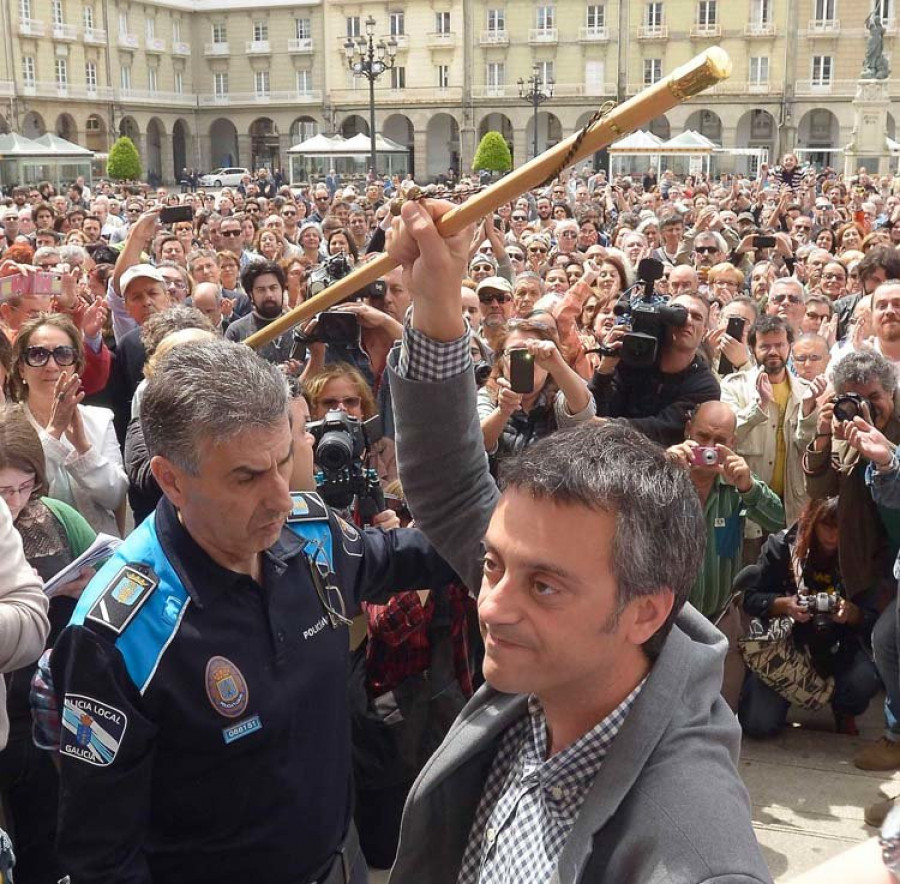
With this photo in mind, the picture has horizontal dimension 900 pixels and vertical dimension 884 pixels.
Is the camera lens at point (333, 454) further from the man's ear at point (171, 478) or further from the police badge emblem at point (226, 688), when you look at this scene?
the police badge emblem at point (226, 688)

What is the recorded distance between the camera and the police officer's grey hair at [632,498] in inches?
61.7

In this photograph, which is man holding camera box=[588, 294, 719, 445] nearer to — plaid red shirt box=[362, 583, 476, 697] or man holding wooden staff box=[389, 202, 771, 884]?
plaid red shirt box=[362, 583, 476, 697]

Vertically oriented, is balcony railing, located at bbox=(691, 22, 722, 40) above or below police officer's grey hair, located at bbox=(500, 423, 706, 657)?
above

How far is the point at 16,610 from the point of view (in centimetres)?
261

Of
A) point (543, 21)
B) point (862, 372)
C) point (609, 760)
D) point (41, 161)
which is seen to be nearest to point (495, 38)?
point (543, 21)

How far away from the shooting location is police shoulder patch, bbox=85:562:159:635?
2051mm

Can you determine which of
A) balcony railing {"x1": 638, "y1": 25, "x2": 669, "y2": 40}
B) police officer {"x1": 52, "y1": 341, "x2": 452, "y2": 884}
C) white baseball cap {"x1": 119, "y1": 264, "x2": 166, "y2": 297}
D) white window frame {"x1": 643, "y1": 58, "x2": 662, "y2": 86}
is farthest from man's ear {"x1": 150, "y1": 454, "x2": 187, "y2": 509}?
balcony railing {"x1": 638, "y1": 25, "x2": 669, "y2": 40}

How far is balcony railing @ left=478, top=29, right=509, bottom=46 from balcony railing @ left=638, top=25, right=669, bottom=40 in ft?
22.2

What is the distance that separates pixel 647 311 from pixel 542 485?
3.26 metres

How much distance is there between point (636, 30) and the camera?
5534 cm

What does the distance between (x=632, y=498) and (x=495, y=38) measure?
5980 cm

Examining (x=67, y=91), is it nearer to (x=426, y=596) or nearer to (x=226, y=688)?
(x=426, y=596)

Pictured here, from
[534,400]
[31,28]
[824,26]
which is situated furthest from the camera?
[31,28]

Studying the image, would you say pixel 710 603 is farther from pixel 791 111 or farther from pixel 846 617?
pixel 791 111
